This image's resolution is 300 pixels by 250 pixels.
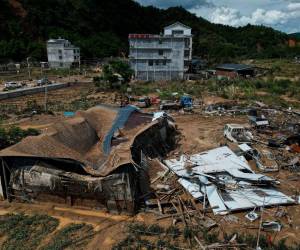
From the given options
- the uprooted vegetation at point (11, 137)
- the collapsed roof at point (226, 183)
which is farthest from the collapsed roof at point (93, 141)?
the uprooted vegetation at point (11, 137)

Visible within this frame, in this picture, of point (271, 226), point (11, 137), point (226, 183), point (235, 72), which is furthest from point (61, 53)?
point (271, 226)

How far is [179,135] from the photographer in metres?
18.4

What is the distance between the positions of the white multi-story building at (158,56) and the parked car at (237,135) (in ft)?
82.1

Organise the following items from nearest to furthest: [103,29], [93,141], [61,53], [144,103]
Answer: [93,141] < [144,103] < [61,53] < [103,29]

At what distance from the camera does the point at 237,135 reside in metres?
17.2

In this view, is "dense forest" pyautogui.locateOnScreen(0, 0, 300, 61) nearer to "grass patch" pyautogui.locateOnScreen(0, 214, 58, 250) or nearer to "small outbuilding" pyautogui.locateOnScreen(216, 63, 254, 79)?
"small outbuilding" pyautogui.locateOnScreen(216, 63, 254, 79)

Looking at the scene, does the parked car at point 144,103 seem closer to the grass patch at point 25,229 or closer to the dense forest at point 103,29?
the grass patch at point 25,229

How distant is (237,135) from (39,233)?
41.4ft

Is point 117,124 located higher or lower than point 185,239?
higher

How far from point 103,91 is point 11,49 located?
119 ft

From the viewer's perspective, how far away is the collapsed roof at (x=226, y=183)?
10164mm

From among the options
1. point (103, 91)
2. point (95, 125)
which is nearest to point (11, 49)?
point (103, 91)

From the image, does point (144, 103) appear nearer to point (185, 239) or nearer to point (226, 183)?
point (226, 183)

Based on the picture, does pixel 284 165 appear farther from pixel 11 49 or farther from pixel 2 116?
pixel 11 49
